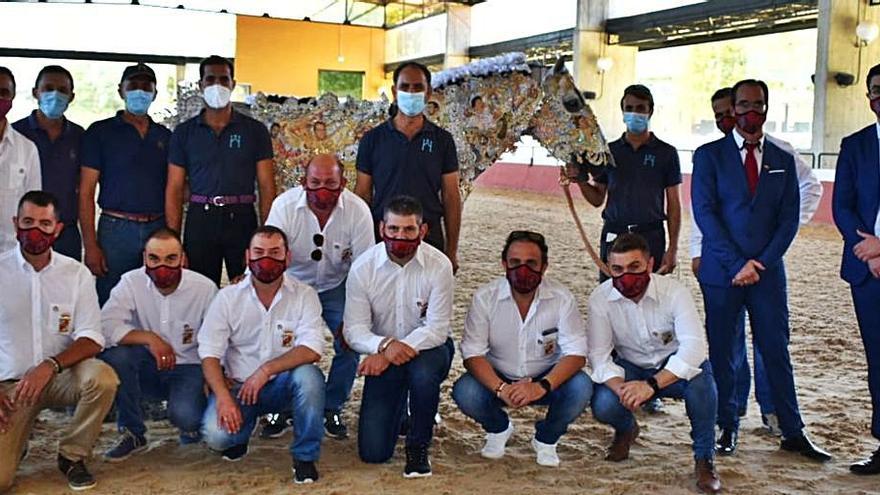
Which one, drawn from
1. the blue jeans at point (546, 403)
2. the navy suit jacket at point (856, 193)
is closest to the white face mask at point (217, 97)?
the blue jeans at point (546, 403)

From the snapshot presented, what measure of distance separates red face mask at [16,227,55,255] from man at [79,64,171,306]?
76cm

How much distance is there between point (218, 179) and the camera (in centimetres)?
439

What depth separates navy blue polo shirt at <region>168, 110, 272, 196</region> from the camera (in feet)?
14.4

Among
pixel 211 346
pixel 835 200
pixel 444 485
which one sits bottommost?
pixel 444 485

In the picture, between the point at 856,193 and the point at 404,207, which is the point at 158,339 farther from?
the point at 856,193

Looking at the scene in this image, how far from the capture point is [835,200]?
4133 millimetres

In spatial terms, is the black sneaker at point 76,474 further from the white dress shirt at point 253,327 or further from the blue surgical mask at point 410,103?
the blue surgical mask at point 410,103

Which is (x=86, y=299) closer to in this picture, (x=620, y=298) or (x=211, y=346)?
(x=211, y=346)

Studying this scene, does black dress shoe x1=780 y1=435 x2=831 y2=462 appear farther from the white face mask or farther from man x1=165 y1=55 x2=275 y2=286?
the white face mask

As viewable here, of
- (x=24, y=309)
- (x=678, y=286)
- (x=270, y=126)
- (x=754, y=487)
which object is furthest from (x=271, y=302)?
(x=270, y=126)

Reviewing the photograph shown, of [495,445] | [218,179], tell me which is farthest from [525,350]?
[218,179]

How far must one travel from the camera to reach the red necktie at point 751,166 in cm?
416

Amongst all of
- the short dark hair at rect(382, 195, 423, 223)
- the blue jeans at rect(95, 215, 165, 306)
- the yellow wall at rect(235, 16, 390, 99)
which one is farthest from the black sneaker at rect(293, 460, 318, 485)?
the yellow wall at rect(235, 16, 390, 99)

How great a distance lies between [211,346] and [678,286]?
1.96 metres
